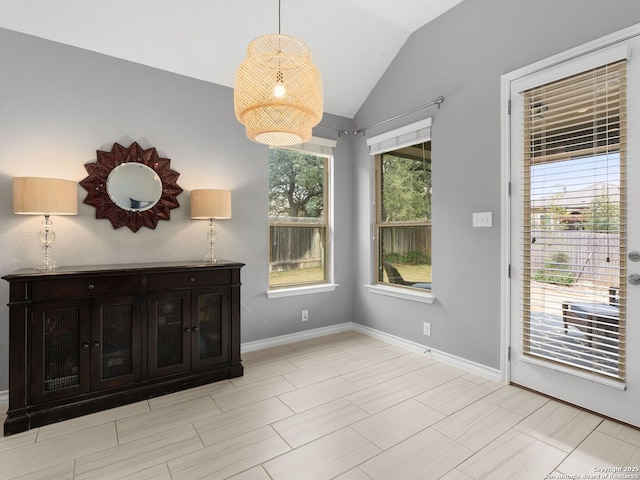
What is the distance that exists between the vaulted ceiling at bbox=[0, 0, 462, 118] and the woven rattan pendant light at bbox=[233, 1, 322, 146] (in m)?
1.34

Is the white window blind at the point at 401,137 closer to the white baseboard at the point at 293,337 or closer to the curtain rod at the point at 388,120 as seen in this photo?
the curtain rod at the point at 388,120

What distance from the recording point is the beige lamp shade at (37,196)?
2.26m

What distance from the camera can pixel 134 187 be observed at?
9.46 ft

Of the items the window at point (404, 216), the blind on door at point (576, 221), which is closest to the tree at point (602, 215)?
the blind on door at point (576, 221)

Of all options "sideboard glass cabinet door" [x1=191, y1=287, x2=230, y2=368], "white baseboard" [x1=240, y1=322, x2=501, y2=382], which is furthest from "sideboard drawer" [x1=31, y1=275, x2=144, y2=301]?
"white baseboard" [x1=240, y1=322, x2=501, y2=382]

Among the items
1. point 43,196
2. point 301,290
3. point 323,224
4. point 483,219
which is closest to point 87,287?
point 43,196

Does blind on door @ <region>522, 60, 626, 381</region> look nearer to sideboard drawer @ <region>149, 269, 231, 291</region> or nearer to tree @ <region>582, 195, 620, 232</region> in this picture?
tree @ <region>582, 195, 620, 232</region>

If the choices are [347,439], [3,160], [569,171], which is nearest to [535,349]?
[569,171]

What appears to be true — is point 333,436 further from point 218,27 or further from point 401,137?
point 218,27

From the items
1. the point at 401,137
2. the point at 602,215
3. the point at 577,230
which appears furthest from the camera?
the point at 401,137

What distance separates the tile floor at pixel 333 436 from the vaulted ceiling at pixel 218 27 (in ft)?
9.09

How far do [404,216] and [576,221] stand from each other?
1633 mm

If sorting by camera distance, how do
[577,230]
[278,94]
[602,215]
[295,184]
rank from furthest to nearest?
[295,184], [577,230], [602,215], [278,94]

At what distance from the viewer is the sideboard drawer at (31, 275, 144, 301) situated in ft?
7.29
